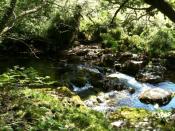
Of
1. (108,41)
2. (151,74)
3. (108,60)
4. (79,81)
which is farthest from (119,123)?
(108,41)

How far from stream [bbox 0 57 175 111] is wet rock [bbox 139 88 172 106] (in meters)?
0.19

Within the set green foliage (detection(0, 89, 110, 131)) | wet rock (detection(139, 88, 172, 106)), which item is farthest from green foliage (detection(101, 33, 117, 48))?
green foliage (detection(0, 89, 110, 131))

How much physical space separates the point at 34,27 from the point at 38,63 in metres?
2.71

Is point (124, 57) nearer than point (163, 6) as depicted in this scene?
No

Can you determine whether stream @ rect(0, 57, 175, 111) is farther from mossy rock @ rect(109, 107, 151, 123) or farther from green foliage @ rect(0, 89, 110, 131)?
green foliage @ rect(0, 89, 110, 131)

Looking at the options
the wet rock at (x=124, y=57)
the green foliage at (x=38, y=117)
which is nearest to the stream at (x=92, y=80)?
the wet rock at (x=124, y=57)

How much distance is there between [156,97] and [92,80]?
375 centimetres

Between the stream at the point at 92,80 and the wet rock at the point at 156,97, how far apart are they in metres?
0.19

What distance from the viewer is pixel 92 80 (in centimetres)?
1744

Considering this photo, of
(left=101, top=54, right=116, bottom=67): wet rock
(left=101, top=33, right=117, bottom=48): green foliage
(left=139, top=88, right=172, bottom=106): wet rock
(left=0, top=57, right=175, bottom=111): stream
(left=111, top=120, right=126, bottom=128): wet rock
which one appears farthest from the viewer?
(left=101, top=33, right=117, bottom=48): green foliage

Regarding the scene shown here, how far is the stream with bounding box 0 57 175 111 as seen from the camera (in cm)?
1438

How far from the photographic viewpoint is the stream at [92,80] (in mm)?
14383

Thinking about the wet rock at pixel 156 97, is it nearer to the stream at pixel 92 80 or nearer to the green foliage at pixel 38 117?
the stream at pixel 92 80

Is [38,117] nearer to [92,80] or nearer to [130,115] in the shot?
[130,115]
